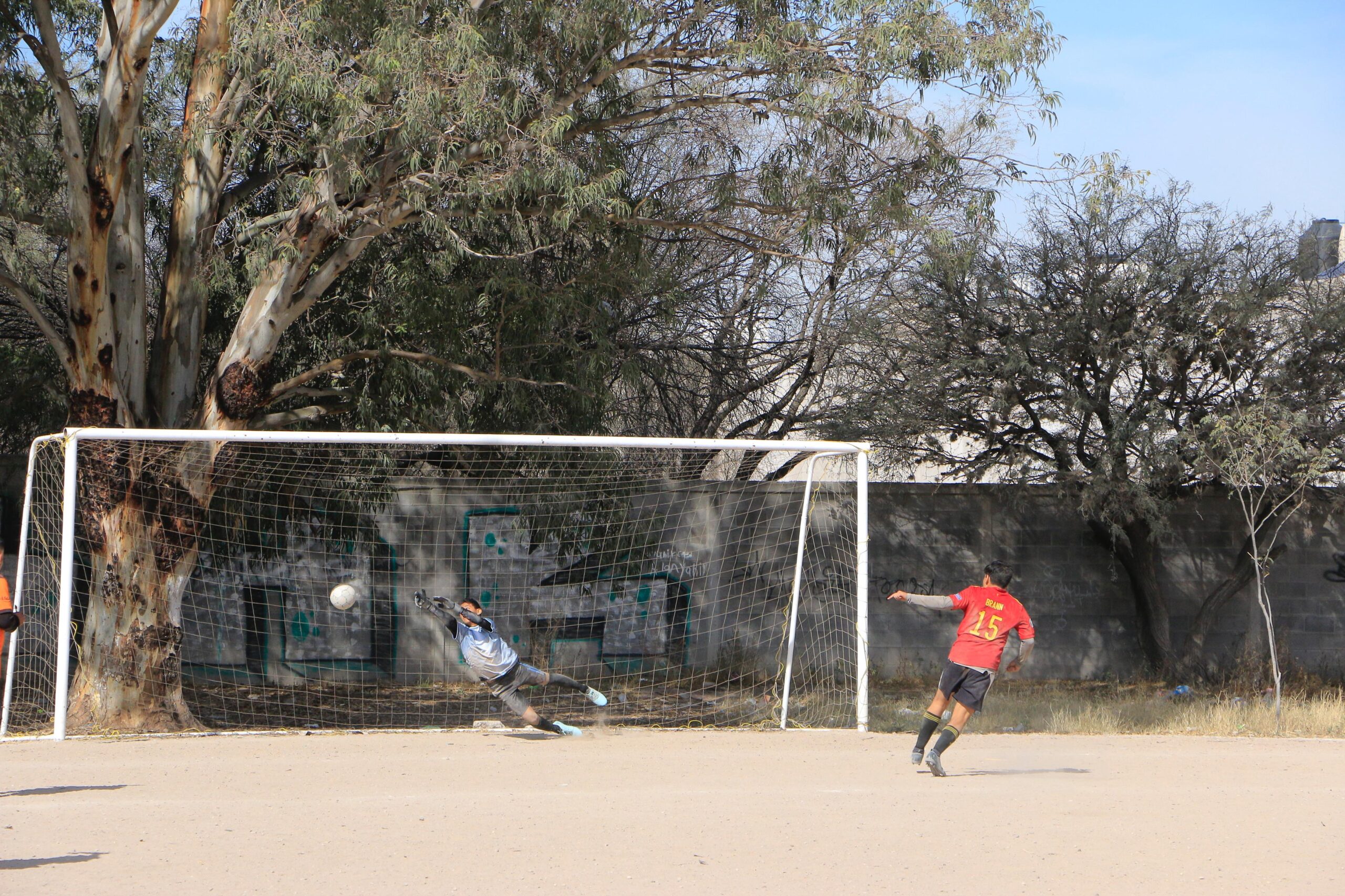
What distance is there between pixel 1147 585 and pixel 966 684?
788cm

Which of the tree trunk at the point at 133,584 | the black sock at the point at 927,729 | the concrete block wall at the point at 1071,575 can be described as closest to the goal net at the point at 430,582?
the tree trunk at the point at 133,584

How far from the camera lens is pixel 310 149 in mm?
9984

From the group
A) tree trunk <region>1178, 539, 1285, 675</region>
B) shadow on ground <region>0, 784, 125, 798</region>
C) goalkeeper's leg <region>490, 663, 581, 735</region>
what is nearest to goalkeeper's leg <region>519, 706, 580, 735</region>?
goalkeeper's leg <region>490, 663, 581, 735</region>

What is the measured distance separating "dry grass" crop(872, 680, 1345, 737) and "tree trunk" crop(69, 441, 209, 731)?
6.46 m

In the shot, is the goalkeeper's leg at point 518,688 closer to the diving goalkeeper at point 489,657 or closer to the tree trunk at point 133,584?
the diving goalkeeper at point 489,657

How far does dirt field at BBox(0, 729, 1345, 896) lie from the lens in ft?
17.0

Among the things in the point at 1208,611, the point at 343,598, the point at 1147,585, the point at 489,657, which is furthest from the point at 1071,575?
the point at 343,598

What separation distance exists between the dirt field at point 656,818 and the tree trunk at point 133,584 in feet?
4.62

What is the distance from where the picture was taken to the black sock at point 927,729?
25.7ft

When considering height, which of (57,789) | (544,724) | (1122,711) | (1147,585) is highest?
(1147,585)

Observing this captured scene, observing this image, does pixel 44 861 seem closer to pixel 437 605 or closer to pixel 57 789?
pixel 57 789

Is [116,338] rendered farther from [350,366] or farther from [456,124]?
[456,124]

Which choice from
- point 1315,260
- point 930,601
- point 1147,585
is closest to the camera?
point 930,601

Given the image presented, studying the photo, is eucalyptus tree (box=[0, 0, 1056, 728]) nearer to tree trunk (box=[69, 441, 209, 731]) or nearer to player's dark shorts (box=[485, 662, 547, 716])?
tree trunk (box=[69, 441, 209, 731])
